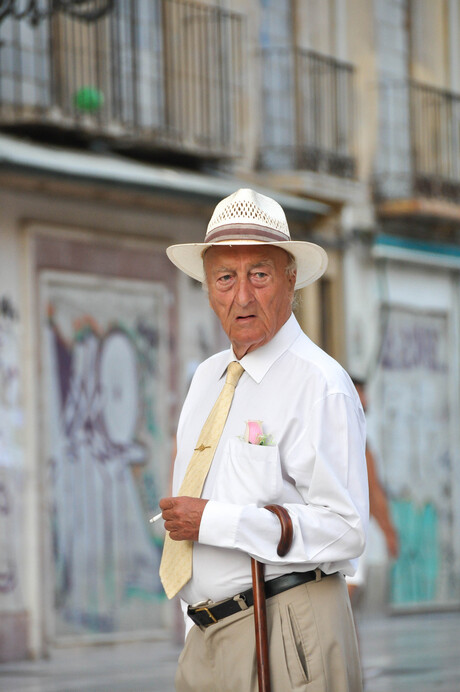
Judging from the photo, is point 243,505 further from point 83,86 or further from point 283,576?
point 83,86

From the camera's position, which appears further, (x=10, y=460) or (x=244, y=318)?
(x=10, y=460)

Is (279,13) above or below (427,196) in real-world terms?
above

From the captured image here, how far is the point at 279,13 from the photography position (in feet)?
59.2

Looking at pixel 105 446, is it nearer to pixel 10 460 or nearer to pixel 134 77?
pixel 10 460

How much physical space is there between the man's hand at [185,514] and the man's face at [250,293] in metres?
0.48

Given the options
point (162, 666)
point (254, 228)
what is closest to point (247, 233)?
point (254, 228)

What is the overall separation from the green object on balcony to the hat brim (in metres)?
10.2

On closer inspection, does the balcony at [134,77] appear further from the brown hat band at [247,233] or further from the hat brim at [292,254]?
the brown hat band at [247,233]

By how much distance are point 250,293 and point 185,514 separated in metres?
0.60

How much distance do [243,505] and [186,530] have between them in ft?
0.49

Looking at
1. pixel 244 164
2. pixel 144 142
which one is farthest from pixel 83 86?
pixel 244 164

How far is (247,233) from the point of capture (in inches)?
157

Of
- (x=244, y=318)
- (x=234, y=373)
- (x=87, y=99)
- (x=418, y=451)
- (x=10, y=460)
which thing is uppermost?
(x=87, y=99)

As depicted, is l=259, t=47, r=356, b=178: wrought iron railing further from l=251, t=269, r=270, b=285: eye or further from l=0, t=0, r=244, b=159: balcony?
l=251, t=269, r=270, b=285: eye
